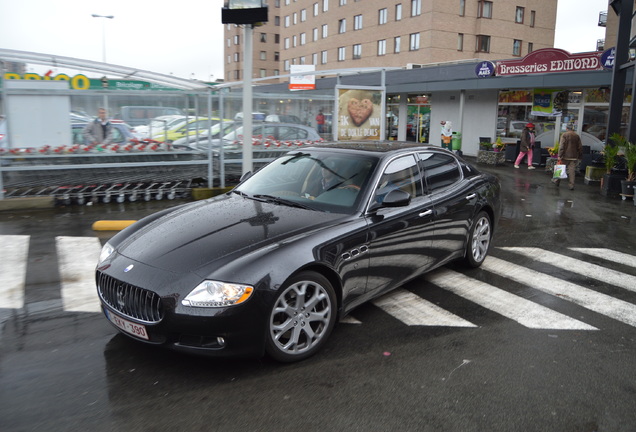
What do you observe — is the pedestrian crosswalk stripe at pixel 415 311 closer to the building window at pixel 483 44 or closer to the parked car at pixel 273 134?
the parked car at pixel 273 134

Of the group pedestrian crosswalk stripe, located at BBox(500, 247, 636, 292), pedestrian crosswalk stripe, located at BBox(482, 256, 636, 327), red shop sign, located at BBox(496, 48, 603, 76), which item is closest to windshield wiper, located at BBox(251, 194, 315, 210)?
pedestrian crosswalk stripe, located at BBox(482, 256, 636, 327)

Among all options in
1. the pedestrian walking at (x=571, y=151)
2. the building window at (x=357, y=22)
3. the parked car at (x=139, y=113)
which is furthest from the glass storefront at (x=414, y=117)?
the building window at (x=357, y=22)

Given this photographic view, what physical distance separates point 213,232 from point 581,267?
5.00 m

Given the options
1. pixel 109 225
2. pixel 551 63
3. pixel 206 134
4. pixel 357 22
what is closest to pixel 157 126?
pixel 206 134

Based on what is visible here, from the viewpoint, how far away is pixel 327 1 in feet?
203

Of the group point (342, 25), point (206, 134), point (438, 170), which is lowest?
point (438, 170)

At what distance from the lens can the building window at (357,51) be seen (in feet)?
186

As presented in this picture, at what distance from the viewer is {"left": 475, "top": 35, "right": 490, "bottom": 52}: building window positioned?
1934 inches

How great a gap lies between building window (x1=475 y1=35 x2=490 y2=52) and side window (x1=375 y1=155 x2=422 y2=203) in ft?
157

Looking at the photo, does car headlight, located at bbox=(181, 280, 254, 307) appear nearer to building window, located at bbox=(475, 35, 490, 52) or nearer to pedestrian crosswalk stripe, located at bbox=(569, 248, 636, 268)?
pedestrian crosswalk stripe, located at bbox=(569, 248, 636, 268)

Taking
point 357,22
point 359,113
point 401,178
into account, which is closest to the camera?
point 401,178

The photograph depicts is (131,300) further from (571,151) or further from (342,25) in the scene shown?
(342,25)

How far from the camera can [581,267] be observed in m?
6.83

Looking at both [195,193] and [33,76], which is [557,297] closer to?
[195,193]
